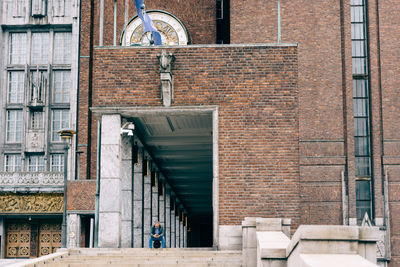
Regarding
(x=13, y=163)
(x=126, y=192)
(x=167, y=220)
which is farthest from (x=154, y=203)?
(x=13, y=163)

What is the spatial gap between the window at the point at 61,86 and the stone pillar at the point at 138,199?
73.3ft

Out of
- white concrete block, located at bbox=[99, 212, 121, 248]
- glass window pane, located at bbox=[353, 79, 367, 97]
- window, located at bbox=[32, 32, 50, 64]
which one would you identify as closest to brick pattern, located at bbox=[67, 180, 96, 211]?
window, located at bbox=[32, 32, 50, 64]

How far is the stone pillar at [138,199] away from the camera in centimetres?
2566

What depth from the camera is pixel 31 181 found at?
4431cm

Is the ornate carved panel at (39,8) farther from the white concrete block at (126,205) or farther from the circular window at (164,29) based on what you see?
the white concrete block at (126,205)

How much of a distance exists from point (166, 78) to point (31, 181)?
27803 millimetres

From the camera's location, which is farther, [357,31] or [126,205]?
[357,31]

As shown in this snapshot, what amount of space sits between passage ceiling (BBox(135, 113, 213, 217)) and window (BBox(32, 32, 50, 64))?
13.8 meters

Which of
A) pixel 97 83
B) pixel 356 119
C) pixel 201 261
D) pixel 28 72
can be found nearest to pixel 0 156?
pixel 28 72

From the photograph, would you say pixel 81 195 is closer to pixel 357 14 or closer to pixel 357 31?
pixel 357 31

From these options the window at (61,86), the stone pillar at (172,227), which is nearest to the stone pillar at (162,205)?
the stone pillar at (172,227)

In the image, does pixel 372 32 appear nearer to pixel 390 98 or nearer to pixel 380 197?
pixel 390 98

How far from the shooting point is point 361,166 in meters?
41.4

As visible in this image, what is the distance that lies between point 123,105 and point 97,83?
1002 mm
